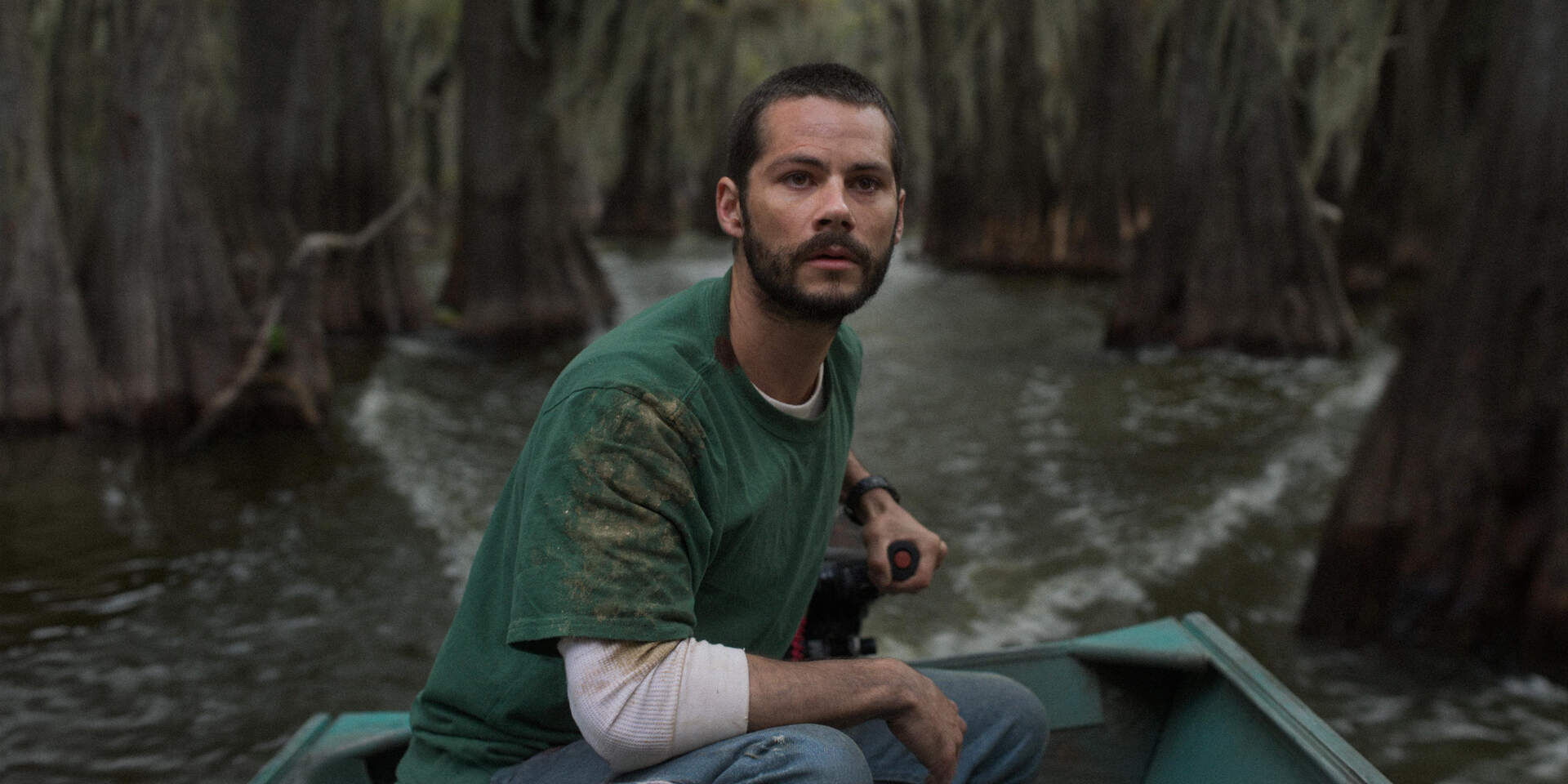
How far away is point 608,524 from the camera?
5.98 feet

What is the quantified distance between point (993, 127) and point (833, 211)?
2175 cm

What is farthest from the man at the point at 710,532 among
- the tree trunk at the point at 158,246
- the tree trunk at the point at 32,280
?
the tree trunk at the point at 32,280

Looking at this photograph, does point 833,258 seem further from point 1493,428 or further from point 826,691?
point 1493,428

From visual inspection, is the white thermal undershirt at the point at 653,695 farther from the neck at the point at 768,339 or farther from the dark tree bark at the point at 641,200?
the dark tree bark at the point at 641,200

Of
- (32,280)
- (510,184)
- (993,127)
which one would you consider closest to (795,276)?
(32,280)

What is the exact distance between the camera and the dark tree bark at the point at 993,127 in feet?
73.0

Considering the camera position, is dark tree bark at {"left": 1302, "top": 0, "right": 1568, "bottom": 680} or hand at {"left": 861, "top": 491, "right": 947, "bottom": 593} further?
dark tree bark at {"left": 1302, "top": 0, "right": 1568, "bottom": 680}

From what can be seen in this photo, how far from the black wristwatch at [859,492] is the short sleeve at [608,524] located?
0.90 m

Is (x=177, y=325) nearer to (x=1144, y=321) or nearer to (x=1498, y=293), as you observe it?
(x=1498, y=293)

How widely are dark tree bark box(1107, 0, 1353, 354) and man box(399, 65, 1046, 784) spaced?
37.7 ft

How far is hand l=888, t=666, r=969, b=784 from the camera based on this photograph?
6.62 feet

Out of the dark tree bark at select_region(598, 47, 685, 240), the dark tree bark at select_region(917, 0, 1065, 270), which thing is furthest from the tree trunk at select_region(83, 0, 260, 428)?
the dark tree bark at select_region(598, 47, 685, 240)

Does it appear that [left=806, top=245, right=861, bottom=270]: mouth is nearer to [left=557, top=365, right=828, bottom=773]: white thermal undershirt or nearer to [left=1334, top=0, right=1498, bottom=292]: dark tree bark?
[left=557, top=365, right=828, bottom=773]: white thermal undershirt

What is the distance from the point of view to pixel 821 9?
30281mm
